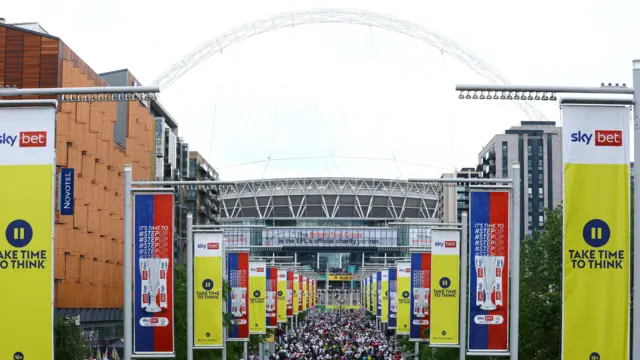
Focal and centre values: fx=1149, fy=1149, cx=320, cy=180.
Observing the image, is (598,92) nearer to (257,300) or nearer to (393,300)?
(257,300)

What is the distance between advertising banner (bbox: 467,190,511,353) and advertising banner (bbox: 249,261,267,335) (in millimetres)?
33203

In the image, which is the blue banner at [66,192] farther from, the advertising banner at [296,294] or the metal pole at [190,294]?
the advertising banner at [296,294]

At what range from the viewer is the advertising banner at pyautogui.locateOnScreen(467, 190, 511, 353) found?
3491cm

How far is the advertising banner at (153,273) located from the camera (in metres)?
34.7

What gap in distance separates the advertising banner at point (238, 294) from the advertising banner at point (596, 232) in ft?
118

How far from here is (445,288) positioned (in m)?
43.7

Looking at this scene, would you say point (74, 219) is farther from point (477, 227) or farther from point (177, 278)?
point (477, 227)

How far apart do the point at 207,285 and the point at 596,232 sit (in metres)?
25.8

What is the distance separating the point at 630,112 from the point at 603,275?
3.32m

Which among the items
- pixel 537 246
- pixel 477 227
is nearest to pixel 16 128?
pixel 477 227

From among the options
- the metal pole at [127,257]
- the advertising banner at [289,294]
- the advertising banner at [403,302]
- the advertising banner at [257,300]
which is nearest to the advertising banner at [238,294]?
the advertising banner at [257,300]

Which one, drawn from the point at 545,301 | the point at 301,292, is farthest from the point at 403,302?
the point at 301,292

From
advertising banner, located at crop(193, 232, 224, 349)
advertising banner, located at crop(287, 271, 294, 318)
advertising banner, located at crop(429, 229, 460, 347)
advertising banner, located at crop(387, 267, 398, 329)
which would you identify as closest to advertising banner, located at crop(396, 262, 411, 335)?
advertising banner, located at crop(387, 267, 398, 329)

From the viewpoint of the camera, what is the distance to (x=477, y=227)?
115 ft
